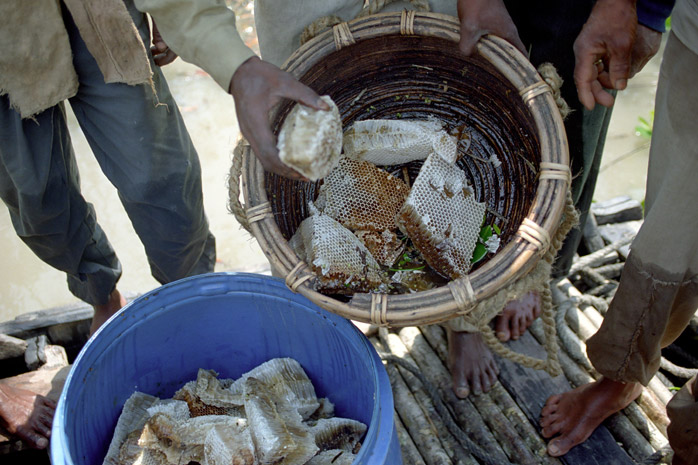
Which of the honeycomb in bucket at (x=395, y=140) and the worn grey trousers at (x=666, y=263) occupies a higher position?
the honeycomb in bucket at (x=395, y=140)

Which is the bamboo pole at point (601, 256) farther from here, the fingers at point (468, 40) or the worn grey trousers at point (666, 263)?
the fingers at point (468, 40)

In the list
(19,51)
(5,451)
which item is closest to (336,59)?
(19,51)

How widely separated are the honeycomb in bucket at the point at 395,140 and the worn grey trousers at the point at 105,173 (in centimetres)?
67

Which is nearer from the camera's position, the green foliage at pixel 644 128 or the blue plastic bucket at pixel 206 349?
the blue plastic bucket at pixel 206 349

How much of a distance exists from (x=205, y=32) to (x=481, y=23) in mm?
723

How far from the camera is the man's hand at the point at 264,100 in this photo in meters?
1.38

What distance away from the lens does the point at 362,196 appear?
1796 mm

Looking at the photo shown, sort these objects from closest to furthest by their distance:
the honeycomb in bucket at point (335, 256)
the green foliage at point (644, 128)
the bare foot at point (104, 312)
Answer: the honeycomb in bucket at point (335, 256) < the bare foot at point (104, 312) < the green foliage at point (644, 128)

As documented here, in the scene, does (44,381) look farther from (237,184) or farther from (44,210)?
(237,184)

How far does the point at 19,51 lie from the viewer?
1.69m

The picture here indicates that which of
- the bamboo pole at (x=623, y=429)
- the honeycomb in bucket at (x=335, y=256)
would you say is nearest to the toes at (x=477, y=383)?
the bamboo pole at (x=623, y=429)

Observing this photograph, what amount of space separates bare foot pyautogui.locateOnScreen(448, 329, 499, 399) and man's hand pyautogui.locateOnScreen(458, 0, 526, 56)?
100 centimetres

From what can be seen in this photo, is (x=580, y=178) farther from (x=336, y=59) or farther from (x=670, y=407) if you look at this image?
(x=336, y=59)

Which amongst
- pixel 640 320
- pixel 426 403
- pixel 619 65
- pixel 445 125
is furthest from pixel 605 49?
pixel 426 403
